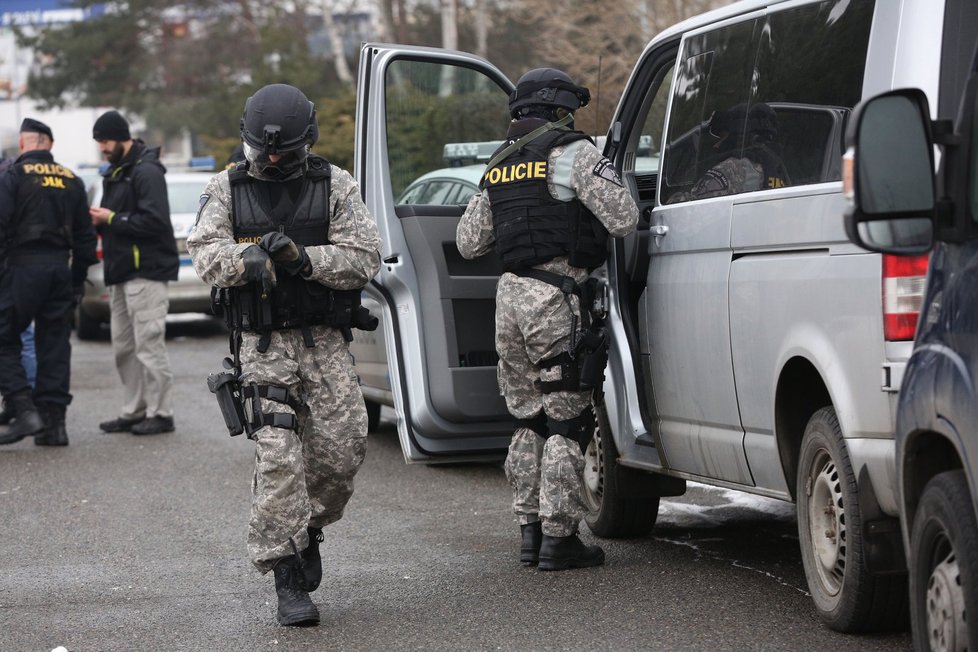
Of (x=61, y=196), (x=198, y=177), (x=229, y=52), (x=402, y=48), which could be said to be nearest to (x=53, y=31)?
(x=229, y=52)

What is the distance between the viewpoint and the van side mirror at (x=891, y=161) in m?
3.38

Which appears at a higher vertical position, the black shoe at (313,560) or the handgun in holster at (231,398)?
the handgun in holster at (231,398)

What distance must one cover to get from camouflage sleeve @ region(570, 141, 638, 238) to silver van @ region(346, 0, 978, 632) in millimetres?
106

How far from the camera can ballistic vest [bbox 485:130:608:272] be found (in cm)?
575

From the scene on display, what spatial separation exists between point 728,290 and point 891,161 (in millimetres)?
1634

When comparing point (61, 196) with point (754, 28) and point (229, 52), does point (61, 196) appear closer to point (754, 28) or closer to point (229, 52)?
point (754, 28)

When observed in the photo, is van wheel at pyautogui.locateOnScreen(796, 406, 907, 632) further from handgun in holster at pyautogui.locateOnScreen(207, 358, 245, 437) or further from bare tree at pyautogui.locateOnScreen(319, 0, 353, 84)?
bare tree at pyautogui.locateOnScreen(319, 0, 353, 84)

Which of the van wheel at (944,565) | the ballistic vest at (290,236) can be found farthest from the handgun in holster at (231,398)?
the van wheel at (944,565)

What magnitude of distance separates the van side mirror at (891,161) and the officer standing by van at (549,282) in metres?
2.26

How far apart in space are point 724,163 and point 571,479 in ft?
4.52

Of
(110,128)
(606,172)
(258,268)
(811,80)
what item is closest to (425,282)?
(606,172)

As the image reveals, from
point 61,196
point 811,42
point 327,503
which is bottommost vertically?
point 327,503

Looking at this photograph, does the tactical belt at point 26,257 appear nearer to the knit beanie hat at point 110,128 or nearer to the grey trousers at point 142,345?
the grey trousers at point 142,345

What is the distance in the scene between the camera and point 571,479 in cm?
580
